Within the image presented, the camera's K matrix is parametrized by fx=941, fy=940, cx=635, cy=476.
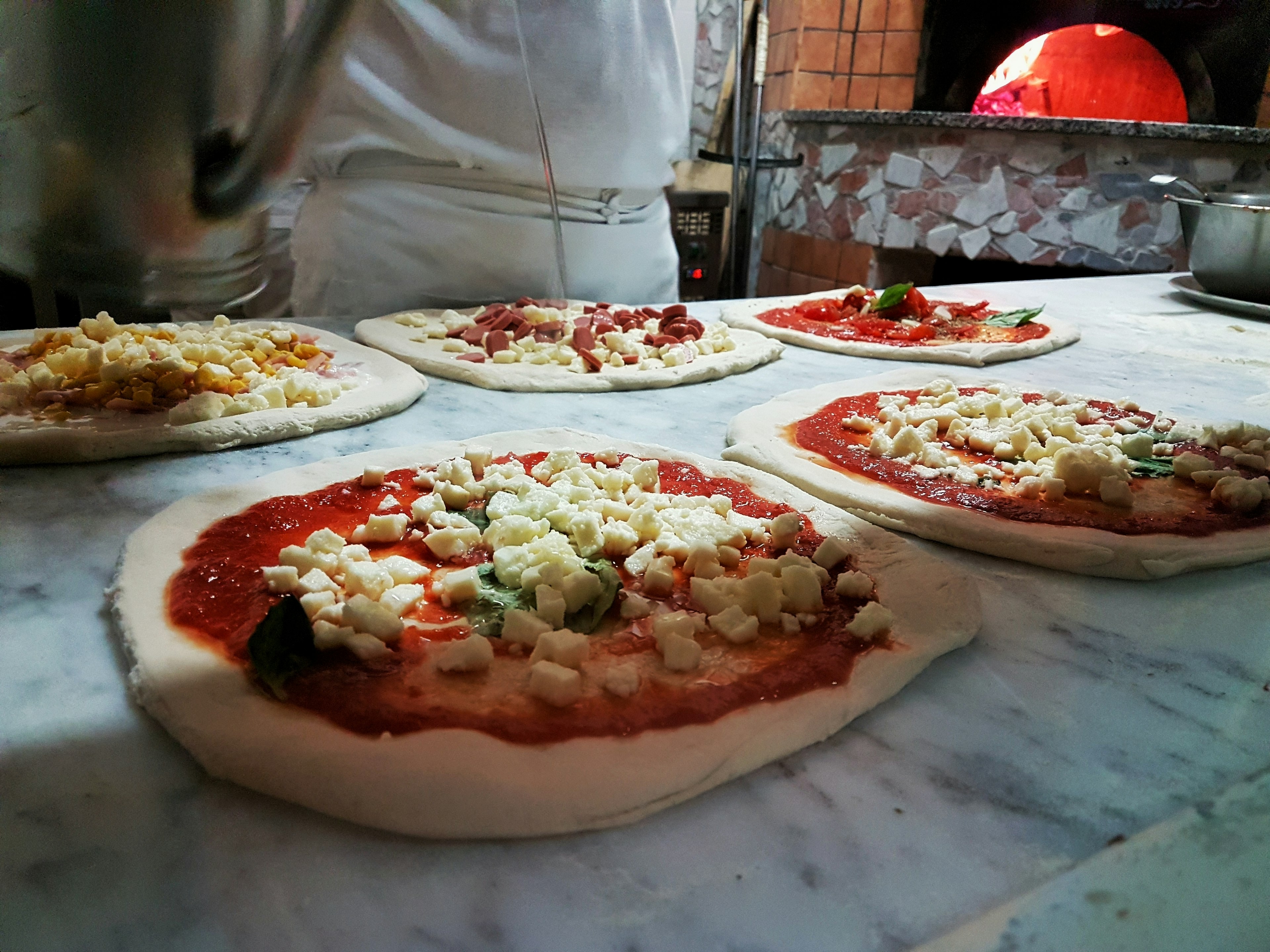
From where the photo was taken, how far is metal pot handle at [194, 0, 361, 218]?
4.01 ft

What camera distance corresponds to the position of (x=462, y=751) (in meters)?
0.83

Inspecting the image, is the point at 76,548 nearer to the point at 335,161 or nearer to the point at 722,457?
the point at 722,457

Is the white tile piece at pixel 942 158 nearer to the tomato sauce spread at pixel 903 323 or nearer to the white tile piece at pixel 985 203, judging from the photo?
the white tile piece at pixel 985 203

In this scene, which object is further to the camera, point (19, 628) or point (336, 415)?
point (336, 415)

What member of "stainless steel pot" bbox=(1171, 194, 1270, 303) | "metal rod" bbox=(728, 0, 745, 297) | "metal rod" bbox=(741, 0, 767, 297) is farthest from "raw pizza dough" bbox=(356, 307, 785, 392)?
"metal rod" bbox=(741, 0, 767, 297)

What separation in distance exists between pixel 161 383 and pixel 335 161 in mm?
1083

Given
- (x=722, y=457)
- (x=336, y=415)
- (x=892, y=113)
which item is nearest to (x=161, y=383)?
(x=336, y=415)

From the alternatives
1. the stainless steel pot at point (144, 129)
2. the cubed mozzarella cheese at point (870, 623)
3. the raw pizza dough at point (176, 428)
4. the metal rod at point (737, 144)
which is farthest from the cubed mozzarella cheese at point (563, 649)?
the metal rod at point (737, 144)

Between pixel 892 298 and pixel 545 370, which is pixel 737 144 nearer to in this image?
pixel 892 298

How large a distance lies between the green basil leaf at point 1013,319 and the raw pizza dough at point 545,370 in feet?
2.70

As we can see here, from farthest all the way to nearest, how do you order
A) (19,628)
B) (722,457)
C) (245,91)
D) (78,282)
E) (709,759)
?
(722,457) → (78,282) → (245,91) → (19,628) → (709,759)

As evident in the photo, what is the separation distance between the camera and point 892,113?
15.4 ft

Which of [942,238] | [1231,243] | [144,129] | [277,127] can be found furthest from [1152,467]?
[942,238]

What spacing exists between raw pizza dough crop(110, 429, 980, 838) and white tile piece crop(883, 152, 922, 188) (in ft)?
13.8
